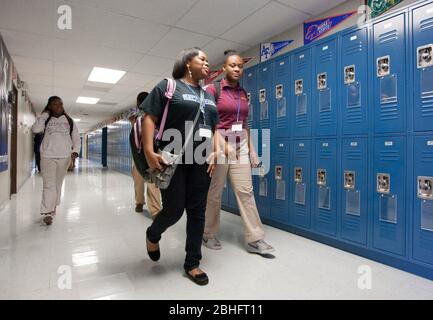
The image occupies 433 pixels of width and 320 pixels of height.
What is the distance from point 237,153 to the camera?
2215 mm

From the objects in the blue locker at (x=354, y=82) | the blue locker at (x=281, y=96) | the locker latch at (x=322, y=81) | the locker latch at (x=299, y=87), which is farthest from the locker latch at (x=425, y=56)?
the blue locker at (x=281, y=96)

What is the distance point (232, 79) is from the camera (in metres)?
2.20

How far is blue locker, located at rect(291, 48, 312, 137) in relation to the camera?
2.64 meters

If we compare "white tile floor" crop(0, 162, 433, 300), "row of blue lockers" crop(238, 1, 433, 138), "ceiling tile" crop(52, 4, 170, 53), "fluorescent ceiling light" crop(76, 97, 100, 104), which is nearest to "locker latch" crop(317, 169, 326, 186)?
"row of blue lockers" crop(238, 1, 433, 138)

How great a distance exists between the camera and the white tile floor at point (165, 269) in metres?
1.52

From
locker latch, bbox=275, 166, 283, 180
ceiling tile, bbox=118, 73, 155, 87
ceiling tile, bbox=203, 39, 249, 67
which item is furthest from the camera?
ceiling tile, bbox=118, 73, 155, 87

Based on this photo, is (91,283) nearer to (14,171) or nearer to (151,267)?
(151,267)

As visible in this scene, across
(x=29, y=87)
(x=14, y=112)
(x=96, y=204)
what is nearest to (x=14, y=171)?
(x=14, y=112)

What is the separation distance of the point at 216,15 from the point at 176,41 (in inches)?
33.4

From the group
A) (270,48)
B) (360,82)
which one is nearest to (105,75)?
(270,48)

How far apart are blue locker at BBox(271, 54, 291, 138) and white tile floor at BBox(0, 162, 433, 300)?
1.11 metres

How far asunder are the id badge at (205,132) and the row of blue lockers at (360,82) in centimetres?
131

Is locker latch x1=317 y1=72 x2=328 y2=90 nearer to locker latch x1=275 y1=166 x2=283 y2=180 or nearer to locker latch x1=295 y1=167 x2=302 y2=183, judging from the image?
locker latch x1=295 y1=167 x2=302 y2=183

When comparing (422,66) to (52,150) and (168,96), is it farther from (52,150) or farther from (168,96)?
(52,150)
